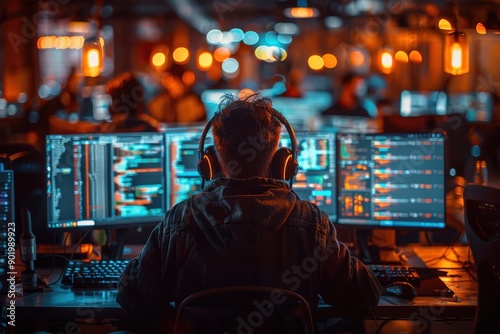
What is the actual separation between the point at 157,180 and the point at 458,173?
8.08 feet

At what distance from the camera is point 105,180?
10.4 ft

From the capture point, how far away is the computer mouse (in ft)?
8.51

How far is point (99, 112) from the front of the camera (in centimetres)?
943

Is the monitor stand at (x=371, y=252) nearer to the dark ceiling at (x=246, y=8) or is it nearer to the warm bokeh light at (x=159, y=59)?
the dark ceiling at (x=246, y=8)

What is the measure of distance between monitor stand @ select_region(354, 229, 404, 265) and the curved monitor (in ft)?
0.27

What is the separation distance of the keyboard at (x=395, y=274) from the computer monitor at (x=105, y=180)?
1.02 meters

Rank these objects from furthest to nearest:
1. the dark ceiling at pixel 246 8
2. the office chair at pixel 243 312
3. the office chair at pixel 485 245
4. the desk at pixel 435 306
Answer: the dark ceiling at pixel 246 8
the desk at pixel 435 306
the office chair at pixel 485 245
the office chair at pixel 243 312

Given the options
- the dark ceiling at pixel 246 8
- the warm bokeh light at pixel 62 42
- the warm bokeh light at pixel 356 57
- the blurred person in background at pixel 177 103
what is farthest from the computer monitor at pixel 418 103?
the warm bokeh light at pixel 356 57

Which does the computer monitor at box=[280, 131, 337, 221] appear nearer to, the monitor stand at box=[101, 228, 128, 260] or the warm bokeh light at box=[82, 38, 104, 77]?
the monitor stand at box=[101, 228, 128, 260]

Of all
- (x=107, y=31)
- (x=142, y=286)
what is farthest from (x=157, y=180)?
(x=107, y=31)

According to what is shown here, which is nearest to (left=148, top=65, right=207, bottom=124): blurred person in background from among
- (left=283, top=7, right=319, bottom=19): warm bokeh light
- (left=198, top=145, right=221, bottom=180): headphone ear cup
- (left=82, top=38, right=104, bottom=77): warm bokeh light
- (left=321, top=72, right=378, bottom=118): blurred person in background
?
(left=321, top=72, right=378, bottom=118): blurred person in background

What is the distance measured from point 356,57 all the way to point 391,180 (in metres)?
15.1

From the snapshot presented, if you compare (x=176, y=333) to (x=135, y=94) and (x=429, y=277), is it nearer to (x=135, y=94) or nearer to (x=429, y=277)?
(x=429, y=277)

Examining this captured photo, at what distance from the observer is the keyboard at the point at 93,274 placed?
2740 mm
